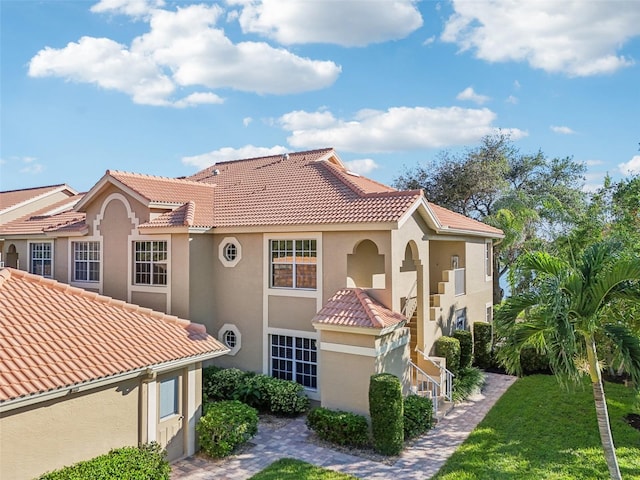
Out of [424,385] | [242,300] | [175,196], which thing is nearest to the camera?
[424,385]

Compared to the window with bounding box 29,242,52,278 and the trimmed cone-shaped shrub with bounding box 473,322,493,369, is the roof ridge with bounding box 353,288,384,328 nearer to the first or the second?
the trimmed cone-shaped shrub with bounding box 473,322,493,369

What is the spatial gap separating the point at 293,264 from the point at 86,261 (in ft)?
40.2

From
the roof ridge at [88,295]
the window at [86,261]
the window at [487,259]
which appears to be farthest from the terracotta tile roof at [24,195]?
the window at [487,259]

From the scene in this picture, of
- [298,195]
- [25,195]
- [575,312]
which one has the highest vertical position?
[25,195]

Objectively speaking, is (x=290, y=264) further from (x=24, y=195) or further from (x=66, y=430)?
(x=24, y=195)

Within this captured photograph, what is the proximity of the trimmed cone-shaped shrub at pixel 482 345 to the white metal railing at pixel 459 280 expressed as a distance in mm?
2312

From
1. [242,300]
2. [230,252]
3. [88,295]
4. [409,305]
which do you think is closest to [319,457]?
[242,300]

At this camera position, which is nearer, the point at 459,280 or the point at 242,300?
the point at 242,300

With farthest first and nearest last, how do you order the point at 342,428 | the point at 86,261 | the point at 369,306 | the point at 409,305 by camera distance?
the point at 86,261 → the point at 409,305 → the point at 369,306 → the point at 342,428

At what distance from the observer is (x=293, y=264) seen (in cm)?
1891

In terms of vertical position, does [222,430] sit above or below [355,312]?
below

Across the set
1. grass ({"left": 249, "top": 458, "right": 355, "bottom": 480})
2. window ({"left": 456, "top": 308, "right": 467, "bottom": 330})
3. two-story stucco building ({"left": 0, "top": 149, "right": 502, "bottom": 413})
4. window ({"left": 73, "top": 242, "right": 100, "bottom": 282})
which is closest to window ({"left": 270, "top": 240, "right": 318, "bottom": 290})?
two-story stucco building ({"left": 0, "top": 149, "right": 502, "bottom": 413})

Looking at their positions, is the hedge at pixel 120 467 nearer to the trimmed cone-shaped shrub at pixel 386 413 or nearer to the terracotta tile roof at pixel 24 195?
the trimmed cone-shaped shrub at pixel 386 413

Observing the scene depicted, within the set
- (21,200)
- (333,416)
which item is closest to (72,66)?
(333,416)
